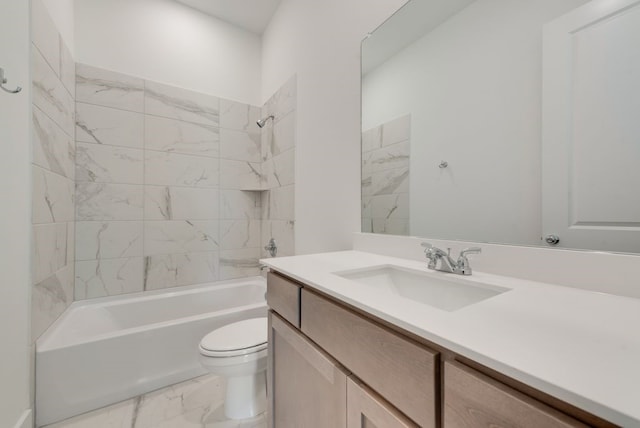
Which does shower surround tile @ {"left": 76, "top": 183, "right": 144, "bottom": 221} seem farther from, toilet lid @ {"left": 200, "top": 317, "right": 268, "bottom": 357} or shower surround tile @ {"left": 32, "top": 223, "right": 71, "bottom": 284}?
toilet lid @ {"left": 200, "top": 317, "right": 268, "bottom": 357}

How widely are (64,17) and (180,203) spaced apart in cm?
137

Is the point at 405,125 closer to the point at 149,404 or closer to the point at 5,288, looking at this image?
the point at 5,288

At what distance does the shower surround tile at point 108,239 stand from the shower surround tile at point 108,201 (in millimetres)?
53

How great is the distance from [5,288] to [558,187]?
199 cm

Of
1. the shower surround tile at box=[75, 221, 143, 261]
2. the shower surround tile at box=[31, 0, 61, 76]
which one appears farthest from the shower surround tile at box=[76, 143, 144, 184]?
the shower surround tile at box=[31, 0, 61, 76]

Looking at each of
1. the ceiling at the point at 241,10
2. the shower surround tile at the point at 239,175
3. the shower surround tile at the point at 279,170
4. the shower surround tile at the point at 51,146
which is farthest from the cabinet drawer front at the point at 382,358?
the ceiling at the point at 241,10

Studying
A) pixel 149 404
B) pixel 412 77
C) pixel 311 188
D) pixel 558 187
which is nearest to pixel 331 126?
pixel 311 188

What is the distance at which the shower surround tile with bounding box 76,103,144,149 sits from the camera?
185 cm

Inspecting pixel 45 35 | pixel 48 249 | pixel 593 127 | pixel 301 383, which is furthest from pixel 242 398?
pixel 45 35

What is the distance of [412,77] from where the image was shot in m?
1.19

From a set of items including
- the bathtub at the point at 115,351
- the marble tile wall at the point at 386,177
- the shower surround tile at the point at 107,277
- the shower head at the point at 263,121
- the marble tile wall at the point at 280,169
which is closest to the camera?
the marble tile wall at the point at 386,177

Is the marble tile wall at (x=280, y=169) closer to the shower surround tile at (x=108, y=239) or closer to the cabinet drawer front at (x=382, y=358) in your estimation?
the shower surround tile at (x=108, y=239)

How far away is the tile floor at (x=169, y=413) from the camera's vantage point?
51.7 inches

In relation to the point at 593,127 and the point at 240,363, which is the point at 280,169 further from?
the point at 593,127
